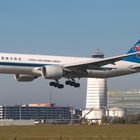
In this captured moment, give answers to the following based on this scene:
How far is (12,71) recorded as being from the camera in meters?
66.5

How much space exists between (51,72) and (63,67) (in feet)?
8.66

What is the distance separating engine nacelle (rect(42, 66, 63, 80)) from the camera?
67.7 metres

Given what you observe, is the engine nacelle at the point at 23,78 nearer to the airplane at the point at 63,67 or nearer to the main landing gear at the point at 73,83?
the airplane at the point at 63,67

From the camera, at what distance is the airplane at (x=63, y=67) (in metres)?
66.7

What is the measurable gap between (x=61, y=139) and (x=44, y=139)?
90.8 inches

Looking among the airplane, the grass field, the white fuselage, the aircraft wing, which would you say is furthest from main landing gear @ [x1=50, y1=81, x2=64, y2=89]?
the grass field

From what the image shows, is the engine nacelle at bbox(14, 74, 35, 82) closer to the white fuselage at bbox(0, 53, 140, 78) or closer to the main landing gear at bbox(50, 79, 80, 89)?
the main landing gear at bbox(50, 79, 80, 89)

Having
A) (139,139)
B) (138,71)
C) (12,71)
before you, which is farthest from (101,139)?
(138,71)

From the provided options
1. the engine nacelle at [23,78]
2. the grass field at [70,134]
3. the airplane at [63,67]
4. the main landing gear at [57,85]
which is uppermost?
the airplane at [63,67]

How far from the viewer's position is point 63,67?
69812 mm

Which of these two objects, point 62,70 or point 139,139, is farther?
point 62,70

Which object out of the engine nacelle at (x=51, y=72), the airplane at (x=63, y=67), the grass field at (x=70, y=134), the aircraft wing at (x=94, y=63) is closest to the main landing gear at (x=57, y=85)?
the airplane at (x=63, y=67)

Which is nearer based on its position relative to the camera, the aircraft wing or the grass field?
the grass field

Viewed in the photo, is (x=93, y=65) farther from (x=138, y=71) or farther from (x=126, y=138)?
(x=126, y=138)
